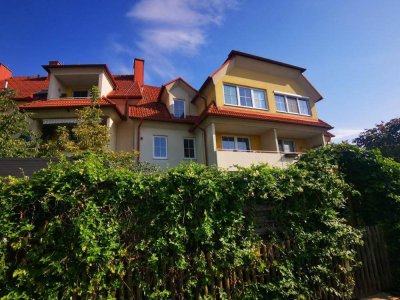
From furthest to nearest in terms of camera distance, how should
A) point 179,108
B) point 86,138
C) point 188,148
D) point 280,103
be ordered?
point 179,108 < point 280,103 < point 188,148 < point 86,138

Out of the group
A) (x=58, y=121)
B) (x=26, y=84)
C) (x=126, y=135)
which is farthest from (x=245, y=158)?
(x=26, y=84)

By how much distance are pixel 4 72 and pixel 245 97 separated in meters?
22.1

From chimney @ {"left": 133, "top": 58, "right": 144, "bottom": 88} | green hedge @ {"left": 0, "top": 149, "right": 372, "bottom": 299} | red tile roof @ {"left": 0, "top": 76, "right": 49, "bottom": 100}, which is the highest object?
→ chimney @ {"left": 133, "top": 58, "right": 144, "bottom": 88}

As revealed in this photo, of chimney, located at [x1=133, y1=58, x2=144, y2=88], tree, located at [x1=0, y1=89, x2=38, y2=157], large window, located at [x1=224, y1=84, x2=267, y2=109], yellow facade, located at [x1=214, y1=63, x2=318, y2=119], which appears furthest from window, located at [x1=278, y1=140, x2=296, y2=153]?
tree, located at [x1=0, y1=89, x2=38, y2=157]

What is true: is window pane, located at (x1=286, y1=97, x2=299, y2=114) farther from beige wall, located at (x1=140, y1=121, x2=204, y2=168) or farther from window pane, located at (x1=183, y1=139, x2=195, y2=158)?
window pane, located at (x1=183, y1=139, x2=195, y2=158)

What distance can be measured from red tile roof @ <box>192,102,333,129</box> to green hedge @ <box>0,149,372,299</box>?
984 cm

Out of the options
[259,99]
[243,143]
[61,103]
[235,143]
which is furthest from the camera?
[259,99]

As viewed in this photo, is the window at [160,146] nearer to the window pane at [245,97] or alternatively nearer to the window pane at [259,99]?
the window pane at [245,97]

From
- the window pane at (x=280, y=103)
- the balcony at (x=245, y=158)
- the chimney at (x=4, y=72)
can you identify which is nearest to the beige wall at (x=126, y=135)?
the balcony at (x=245, y=158)

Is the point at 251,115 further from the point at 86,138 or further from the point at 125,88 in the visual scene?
the point at 125,88

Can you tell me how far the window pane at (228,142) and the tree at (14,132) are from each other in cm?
1206

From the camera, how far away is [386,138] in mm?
22984

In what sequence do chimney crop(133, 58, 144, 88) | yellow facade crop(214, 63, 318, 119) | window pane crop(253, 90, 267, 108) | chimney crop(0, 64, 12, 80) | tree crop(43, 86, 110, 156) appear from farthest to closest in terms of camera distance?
1. chimney crop(133, 58, 144, 88)
2. chimney crop(0, 64, 12, 80)
3. window pane crop(253, 90, 267, 108)
4. yellow facade crop(214, 63, 318, 119)
5. tree crop(43, 86, 110, 156)

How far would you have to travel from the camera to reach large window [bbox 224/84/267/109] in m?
17.0
